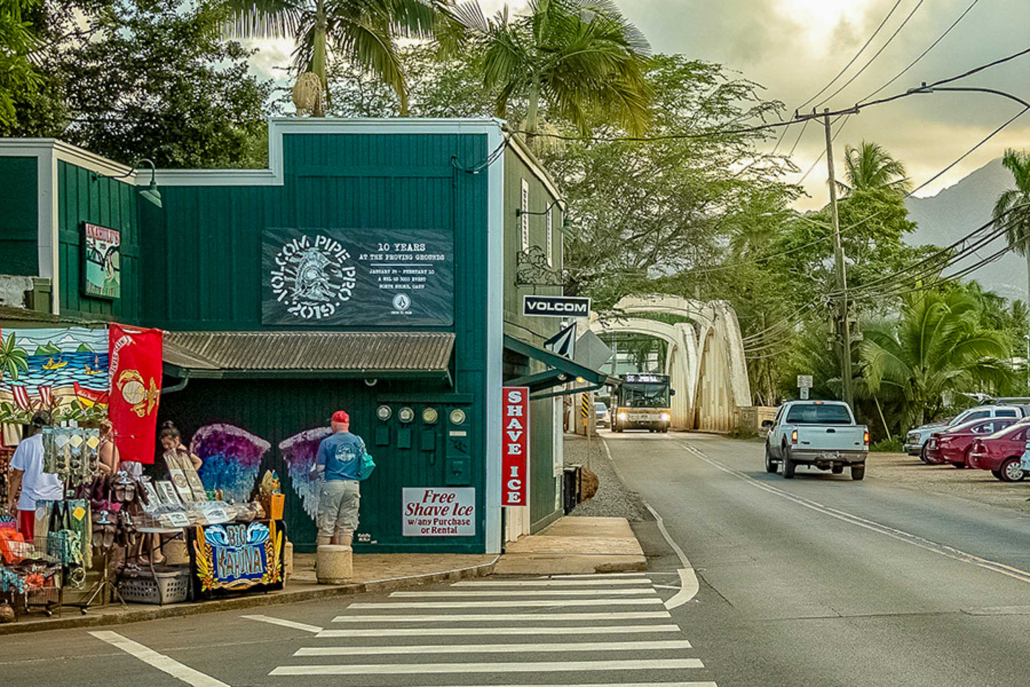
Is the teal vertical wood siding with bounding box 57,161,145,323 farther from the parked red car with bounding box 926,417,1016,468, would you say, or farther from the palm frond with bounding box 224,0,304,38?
the parked red car with bounding box 926,417,1016,468

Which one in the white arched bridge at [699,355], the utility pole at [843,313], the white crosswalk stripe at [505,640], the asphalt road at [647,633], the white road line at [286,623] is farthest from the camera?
the white arched bridge at [699,355]

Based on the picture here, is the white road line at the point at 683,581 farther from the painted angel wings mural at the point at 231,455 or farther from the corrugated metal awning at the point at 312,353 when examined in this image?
the painted angel wings mural at the point at 231,455

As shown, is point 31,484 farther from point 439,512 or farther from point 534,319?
point 534,319

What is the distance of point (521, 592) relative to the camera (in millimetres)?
14844

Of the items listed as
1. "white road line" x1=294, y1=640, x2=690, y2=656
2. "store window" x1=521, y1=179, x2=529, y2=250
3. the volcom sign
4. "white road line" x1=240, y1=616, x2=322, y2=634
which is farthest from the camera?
"store window" x1=521, y1=179, x2=529, y2=250

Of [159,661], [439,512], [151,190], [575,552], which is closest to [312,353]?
→ [439,512]

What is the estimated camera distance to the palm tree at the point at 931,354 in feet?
168

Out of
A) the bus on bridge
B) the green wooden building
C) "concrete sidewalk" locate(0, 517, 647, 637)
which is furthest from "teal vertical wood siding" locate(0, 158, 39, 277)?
the bus on bridge

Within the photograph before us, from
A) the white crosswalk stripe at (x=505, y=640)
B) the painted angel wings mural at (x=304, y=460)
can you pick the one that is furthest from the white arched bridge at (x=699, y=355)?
the white crosswalk stripe at (x=505, y=640)

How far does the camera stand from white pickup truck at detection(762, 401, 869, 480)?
34188 mm

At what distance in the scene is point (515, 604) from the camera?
45.2ft

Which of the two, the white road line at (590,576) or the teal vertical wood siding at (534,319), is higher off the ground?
the teal vertical wood siding at (534,319)

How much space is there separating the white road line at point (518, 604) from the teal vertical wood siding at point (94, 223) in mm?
5689

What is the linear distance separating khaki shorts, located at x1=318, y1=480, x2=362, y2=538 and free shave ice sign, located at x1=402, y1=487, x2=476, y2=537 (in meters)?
1.92
